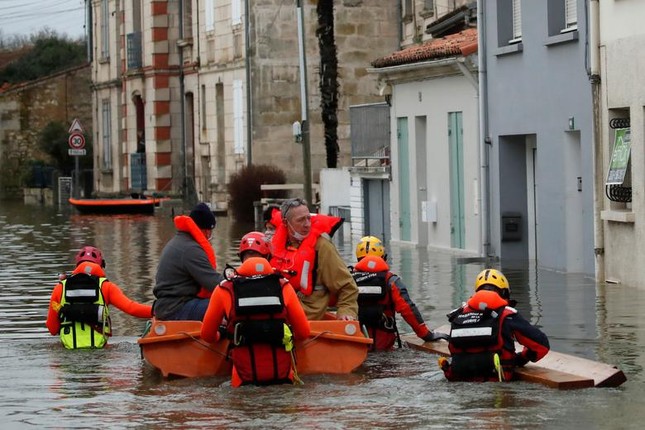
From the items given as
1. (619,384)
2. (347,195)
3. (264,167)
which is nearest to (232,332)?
(619,384)

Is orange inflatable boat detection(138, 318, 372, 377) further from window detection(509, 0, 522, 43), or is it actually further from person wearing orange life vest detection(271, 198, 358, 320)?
window detection(509, 0, 522, 43)

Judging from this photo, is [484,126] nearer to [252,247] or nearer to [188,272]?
[188,272]

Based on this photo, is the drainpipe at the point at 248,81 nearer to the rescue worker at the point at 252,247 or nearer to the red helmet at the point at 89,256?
the red helmet at the point at 89,256

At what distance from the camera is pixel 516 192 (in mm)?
27859

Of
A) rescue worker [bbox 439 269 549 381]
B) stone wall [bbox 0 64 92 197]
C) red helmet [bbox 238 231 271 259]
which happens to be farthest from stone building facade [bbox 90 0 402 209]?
rescue worker [bbox 439 269 549 381]

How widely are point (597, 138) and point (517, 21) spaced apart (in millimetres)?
5031

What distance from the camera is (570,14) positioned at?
25156 mm

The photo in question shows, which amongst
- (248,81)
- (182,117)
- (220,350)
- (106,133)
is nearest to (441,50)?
(220,350)

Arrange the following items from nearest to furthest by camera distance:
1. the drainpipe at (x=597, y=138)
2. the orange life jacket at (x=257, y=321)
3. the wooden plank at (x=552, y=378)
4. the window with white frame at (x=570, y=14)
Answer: the wooden plank at (x=552, y=378), the orange life jacket at (x=257, y=321), the drainpipe at (x=597, y=138), the window with white frame at (x=570, y=14)

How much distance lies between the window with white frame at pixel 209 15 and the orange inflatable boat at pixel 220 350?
137ft

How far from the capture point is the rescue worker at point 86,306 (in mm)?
16078

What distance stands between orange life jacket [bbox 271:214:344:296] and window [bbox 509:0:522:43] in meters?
13.0

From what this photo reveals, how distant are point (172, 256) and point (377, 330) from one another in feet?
7.06

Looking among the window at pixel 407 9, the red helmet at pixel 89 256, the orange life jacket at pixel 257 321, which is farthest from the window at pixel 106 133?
the orange life jacket at pixel 257 321
